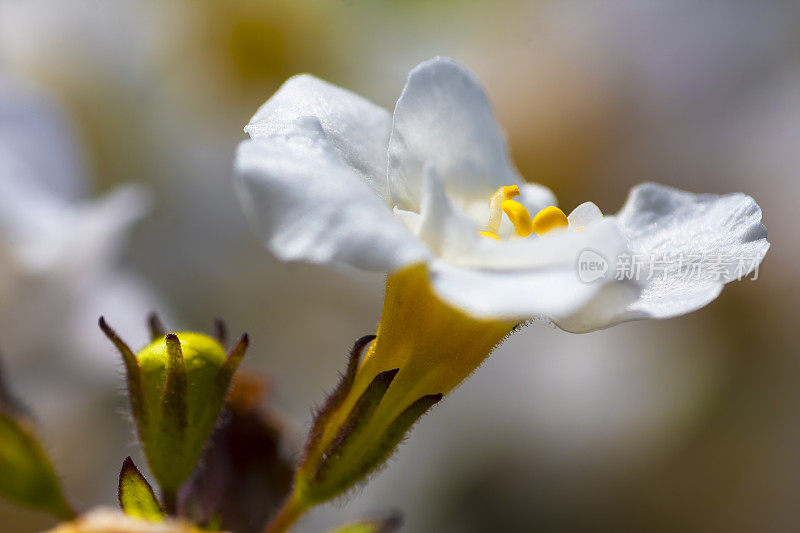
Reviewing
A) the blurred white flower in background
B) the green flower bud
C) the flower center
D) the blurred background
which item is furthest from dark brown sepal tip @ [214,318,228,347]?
the blurred background

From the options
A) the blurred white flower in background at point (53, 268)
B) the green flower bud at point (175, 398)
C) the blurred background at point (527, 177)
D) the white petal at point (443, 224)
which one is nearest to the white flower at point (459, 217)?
the white petal at point (443, 224)

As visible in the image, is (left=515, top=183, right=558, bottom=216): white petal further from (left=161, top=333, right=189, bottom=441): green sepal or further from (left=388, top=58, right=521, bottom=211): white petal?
(left=161, top=333, right=189, bottom=441): green sepal

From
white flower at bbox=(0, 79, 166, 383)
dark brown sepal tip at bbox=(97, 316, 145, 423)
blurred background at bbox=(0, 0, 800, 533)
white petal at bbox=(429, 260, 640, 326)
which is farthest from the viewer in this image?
blurred background at bbox=(0, 0, 800, 533)

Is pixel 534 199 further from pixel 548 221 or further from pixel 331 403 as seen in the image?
pixel 331 403

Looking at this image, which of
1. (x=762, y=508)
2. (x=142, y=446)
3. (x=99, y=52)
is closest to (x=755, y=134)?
(x=762, y=508)

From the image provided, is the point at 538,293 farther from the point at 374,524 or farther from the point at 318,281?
the point at 318,281

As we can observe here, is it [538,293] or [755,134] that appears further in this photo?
[755,134]

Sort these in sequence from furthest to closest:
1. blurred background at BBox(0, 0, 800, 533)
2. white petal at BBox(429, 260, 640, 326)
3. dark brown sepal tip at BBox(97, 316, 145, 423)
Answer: blurred background at BBox(0, 0, 800, 533), dark brown sepal tip at BBox(97, 316, 145, 423), white petal at BBox(429, 260, 640, 326)
